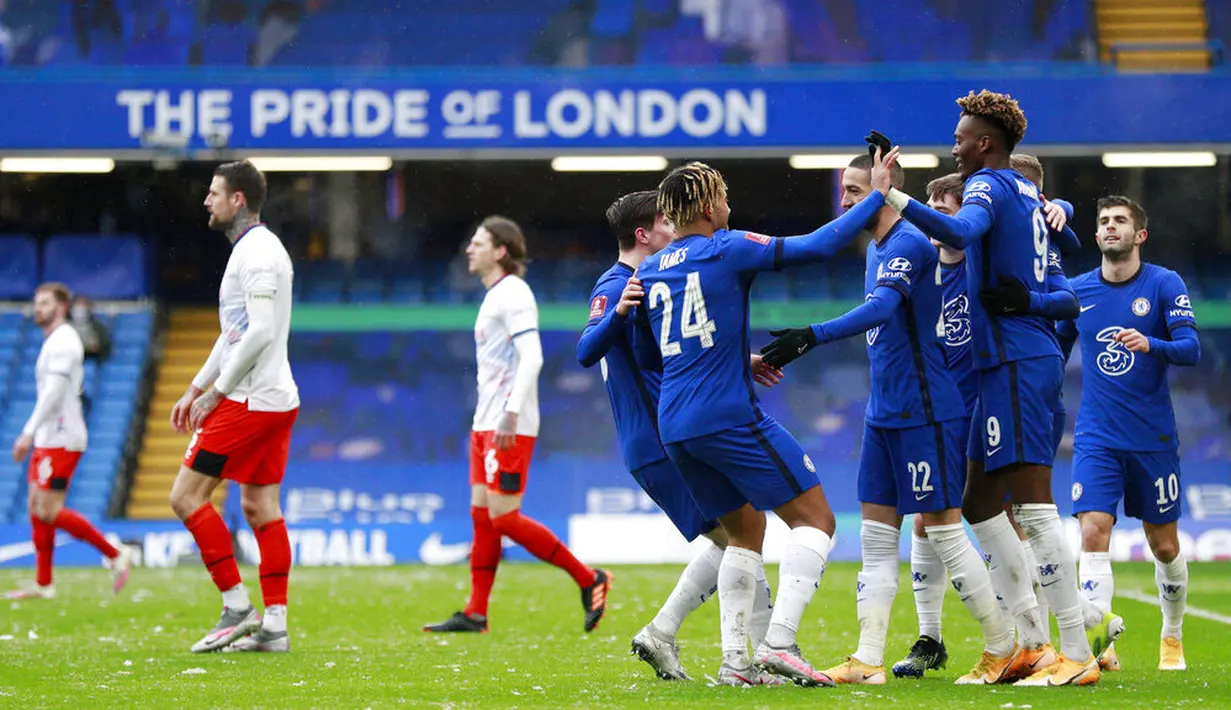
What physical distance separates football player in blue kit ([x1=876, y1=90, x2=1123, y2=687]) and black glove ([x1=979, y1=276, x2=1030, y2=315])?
0.02m

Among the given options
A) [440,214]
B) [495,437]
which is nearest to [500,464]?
[495,437]

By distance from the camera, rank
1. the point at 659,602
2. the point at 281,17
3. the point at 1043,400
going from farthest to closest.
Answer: the point at 281,17 < the point at 659,602 < the point at 1043,400

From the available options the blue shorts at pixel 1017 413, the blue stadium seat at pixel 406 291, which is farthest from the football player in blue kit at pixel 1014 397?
the blue stadium seat at pixel 406 291

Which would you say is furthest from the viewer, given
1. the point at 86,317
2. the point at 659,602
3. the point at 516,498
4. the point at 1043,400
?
the point at 86,317

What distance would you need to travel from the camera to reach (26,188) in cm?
2516

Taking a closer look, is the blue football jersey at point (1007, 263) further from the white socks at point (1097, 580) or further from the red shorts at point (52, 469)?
the red shorts at point (52, 469)

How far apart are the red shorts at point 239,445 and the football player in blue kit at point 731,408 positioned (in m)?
2.70

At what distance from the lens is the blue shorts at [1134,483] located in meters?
7.80

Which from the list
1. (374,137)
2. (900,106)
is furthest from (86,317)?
(900,106)

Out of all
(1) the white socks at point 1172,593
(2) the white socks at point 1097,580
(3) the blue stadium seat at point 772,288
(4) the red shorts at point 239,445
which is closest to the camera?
(2) the white socks at point 1097,580

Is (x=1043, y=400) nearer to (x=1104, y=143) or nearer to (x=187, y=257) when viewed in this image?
(x=1104, y=143)

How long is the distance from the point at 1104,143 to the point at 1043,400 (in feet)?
53.7

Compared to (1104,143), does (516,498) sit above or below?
below

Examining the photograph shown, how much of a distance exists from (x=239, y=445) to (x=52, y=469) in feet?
17.6
